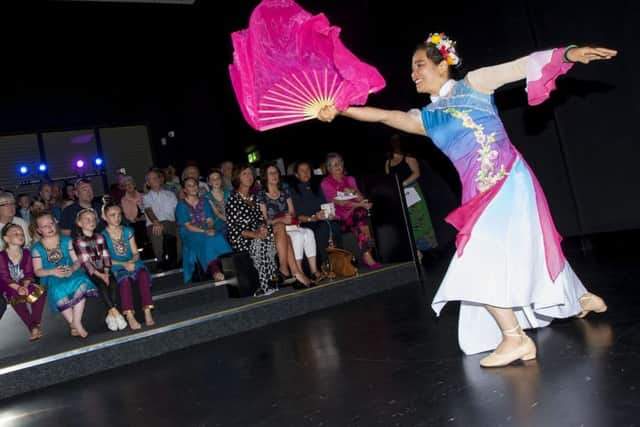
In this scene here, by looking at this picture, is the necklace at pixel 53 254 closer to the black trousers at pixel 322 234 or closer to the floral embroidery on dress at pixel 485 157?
the black trousers at pixel 322 234

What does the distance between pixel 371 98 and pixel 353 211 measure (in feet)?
6.54

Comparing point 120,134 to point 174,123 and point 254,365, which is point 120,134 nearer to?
point 174,123

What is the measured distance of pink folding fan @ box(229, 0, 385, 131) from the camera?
281cm

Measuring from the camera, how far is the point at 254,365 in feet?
12.0

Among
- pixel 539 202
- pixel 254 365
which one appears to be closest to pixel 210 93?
pixel 254 365

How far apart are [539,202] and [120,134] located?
9467 mm

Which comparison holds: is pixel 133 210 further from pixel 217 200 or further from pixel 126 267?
pixel 126 267

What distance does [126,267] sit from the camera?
5.05 m

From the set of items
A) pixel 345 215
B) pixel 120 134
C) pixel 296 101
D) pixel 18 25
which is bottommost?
pixel 345 215

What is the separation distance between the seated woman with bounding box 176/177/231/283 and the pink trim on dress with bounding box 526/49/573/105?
151 inches

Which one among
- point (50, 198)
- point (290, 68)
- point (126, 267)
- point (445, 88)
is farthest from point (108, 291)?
point (445, 88)

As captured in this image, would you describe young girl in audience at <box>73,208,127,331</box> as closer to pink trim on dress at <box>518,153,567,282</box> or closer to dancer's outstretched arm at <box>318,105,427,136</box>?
dancer's outstretched arm at <box>318,105,427,136</box>

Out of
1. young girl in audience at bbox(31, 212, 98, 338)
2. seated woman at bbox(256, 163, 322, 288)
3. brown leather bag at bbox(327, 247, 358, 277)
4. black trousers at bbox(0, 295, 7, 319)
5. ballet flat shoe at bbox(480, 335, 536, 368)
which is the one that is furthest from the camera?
brown leather bag at bbox(327, 247, 358, 277)

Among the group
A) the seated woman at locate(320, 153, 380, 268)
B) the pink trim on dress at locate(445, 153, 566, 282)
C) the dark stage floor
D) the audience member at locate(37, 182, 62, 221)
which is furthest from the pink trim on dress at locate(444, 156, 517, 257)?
the audience member at locate(37, 182, 62, 221)
